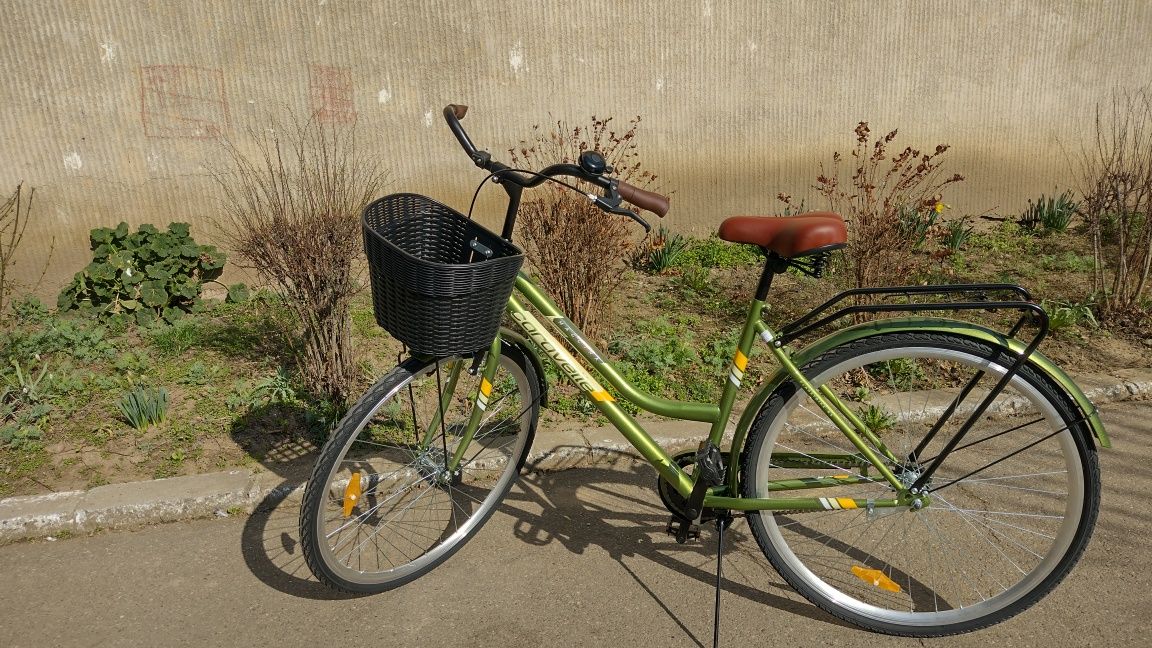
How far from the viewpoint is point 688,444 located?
3637mm

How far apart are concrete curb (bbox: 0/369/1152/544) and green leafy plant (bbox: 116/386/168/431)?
46 cm

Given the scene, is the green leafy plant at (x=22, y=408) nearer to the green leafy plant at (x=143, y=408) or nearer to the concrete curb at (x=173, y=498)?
the green leafy plant at (x=143, y=408)

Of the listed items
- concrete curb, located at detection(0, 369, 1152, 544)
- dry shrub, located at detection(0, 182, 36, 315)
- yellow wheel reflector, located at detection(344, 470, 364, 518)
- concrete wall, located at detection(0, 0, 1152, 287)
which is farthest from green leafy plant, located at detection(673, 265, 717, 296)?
dry shrub, located at detection(0, 182, 36, 315)

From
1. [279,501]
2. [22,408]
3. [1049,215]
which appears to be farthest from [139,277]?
[1049,215]

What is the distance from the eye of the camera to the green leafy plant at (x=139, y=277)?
4789mm

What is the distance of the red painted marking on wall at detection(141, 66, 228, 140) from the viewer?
191 inches

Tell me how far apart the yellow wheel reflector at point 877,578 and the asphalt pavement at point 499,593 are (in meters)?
0.18

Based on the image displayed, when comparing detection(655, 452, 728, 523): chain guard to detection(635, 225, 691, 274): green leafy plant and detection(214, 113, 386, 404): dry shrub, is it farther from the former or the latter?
detection(635, 225, 691, 274): green leafy plant

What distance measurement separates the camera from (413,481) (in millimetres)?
3033

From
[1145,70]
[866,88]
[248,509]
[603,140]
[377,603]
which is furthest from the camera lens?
[1145,70]

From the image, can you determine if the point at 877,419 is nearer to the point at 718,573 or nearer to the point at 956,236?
the point at 718,573

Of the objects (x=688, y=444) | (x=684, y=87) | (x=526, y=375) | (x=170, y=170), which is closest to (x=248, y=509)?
(x=526, y=375)

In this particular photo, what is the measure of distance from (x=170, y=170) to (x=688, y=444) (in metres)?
3.78

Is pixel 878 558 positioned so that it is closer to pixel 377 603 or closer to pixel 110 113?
pixel 377 603
